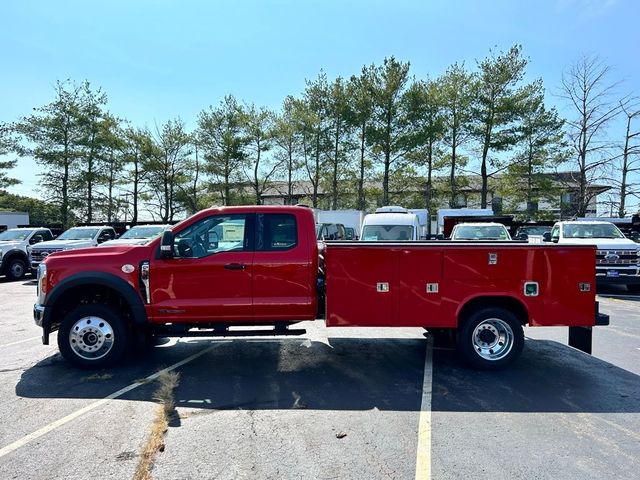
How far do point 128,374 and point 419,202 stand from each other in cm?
3271

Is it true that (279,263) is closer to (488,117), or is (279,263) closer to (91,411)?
(91,411)

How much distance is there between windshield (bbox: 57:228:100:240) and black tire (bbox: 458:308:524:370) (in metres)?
14.9

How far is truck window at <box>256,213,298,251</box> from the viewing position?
5.66 m

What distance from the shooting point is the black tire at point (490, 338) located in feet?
18.4

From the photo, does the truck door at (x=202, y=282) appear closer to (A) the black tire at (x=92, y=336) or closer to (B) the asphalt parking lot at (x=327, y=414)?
(A) the black tire at (x=92, y=336)

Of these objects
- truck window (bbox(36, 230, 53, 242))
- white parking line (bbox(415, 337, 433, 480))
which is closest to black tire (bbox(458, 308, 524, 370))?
white parking line (bbox(415, 337, 433, 480))

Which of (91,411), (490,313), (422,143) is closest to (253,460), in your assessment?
(91,411)

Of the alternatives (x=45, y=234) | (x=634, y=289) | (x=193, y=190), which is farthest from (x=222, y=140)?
(x=634, y=289)

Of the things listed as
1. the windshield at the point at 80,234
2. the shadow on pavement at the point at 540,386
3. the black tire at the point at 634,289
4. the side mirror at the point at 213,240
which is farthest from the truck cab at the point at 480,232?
the windshield at the point at 80,234

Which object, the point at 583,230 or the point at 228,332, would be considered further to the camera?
the point at 583,230

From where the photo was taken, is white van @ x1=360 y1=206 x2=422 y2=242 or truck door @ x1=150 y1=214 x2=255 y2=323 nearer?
truck door @ x1=150 y1=214 x2=255 y2=323

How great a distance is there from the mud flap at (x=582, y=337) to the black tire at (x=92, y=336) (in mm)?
5970

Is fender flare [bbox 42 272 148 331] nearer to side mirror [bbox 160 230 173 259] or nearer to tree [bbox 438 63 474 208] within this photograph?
side mirror [bbox 160 230 173 259]

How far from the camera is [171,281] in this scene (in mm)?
5547
